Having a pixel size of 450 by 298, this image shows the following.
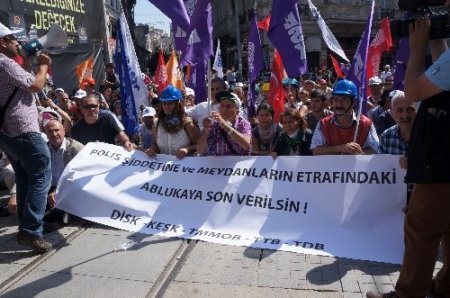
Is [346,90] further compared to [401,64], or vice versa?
[401,64]

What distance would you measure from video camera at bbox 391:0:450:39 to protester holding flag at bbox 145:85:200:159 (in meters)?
2.60

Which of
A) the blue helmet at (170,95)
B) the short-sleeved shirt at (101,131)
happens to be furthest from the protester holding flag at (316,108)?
the short-sleeved shirt at (101,131)

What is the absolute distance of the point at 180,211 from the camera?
4641 mm

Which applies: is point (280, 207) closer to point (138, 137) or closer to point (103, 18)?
point (138, 137)

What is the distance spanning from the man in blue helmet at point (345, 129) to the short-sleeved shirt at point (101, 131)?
101 inches

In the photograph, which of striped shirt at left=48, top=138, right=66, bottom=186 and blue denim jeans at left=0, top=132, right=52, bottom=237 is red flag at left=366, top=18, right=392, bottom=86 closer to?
striped shirt at left=48, top=138, right=66, bottom=186

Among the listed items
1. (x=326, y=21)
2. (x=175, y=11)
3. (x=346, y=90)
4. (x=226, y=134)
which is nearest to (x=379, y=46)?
(x=346, y=90)

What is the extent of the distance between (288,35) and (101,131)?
2.52 meters

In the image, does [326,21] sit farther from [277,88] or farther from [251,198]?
[251,198]

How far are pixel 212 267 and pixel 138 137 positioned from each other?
3311 mm

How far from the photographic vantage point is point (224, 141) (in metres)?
4.89

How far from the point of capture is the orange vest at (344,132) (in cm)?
441

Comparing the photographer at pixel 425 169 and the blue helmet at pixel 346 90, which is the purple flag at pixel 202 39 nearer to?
the blue helmet at pixel 346 90

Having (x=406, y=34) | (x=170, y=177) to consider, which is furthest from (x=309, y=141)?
(x=406, y=34)
